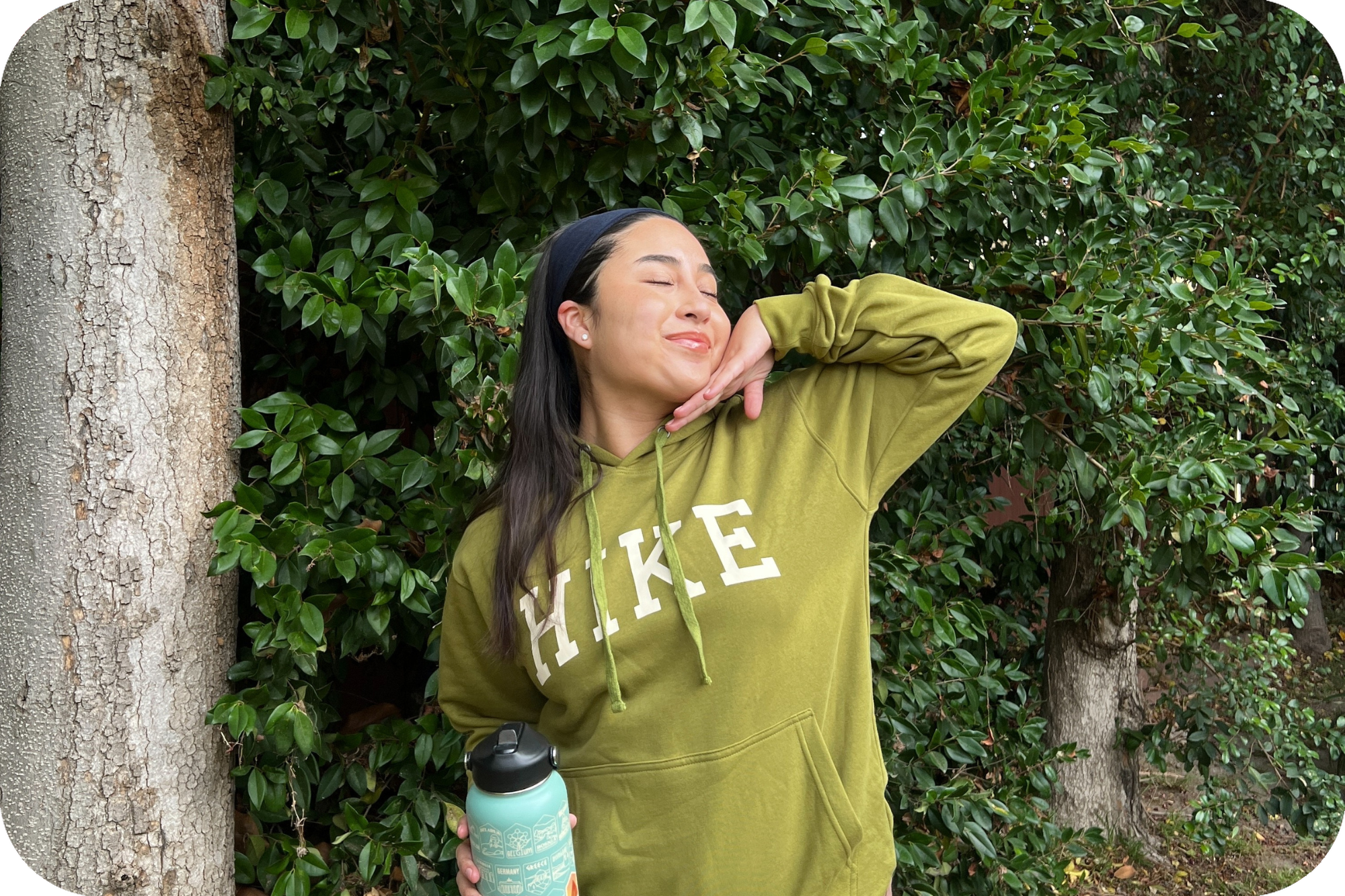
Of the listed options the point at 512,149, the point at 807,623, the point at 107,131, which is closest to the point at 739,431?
the point at 807,623

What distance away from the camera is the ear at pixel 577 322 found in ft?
6.52

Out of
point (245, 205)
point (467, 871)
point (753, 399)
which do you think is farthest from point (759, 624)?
point (245, 205)

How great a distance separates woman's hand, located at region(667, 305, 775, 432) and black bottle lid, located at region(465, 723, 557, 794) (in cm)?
64

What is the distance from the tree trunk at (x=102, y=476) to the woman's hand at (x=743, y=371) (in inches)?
45.0

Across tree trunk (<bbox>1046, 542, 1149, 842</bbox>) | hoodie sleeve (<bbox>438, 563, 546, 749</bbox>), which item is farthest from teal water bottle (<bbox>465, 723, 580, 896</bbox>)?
tree trunk (<bbox>1046, 542, 1149, 842</bbox>)

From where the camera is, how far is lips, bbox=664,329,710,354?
1.85 metres

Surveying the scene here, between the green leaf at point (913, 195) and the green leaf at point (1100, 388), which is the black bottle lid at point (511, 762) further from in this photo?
the green leaf at point (1100, 388)

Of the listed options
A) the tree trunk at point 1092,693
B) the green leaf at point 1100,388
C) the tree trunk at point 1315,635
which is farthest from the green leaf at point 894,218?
the tree trunk at point 1315,635

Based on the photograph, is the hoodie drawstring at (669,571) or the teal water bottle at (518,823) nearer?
the teal water bottle at (518,823)

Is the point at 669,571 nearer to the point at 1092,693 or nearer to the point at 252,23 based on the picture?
the point at 252,23

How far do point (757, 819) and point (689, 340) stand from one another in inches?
33.3

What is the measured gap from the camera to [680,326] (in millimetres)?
1854

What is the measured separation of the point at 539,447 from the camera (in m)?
2.01

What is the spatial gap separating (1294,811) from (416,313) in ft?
11.6
